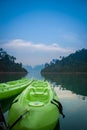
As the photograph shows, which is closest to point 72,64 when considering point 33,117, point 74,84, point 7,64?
point 7,64

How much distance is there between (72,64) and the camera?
112625 mm

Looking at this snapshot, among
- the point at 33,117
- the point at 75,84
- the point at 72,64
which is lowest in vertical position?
the point at 75,84

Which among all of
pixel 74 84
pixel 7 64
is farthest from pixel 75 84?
pixel 7 64

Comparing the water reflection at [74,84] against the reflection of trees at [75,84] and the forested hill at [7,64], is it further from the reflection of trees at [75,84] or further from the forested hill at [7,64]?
the forested hill at [7,64]

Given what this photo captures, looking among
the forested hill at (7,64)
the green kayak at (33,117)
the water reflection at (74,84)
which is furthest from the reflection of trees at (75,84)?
the forested hill at (7,64)

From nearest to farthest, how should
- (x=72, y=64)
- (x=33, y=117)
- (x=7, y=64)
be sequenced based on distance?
(x=33, y=117), (x=7, y=64), (x=72, y=64)

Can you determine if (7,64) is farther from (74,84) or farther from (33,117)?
(33,117)

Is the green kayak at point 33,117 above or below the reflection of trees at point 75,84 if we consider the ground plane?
above

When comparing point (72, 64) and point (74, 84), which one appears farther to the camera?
point (72, 64)

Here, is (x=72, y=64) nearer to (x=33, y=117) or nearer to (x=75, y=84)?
(x=75, y=84)

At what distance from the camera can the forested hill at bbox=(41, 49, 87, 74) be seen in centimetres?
10690

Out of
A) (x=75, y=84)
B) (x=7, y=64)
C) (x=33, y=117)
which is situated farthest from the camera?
(x=7, y=64)

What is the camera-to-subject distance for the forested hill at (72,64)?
10690 cm

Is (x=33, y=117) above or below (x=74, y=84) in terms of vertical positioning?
above
